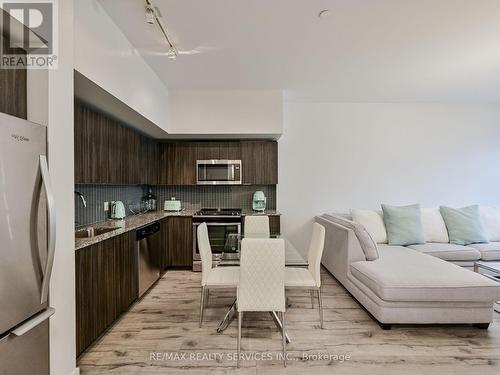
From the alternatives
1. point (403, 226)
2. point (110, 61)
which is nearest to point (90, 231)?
point (110, 61)

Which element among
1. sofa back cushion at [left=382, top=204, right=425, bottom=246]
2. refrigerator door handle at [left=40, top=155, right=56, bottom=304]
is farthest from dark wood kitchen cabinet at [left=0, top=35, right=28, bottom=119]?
sofa back cushion at [left=382, top=204, right=425, bottom=246]

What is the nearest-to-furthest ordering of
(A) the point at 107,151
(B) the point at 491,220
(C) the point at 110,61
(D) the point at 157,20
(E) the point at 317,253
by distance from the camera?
1. (D) the point at 157,20
2. (C) the point at 110,61
3. (E) the point at 317,253
4. (A) the point at 107,151
5. (B) the point at 491,220

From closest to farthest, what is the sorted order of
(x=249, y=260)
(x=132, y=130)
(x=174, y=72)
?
1. (x=249, y=260)
2. (x=174, y=72)
3. (x=132, y=130)

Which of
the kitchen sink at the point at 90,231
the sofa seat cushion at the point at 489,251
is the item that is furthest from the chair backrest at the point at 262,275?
the sofa seat cushion at the point at 489,251

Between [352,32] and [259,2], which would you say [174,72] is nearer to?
[259,2]

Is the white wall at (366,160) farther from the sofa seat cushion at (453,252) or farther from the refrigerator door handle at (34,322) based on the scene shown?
the refrigerator door handle at (34,322)

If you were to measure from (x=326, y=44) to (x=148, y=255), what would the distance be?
9.99 feet

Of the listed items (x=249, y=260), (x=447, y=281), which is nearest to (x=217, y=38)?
(x=249, y=260)

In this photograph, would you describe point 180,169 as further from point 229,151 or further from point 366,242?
point 366,242

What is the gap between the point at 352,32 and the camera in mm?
2457

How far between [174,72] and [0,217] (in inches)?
104

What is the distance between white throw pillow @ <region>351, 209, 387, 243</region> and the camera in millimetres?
3883

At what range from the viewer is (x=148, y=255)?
3189mm

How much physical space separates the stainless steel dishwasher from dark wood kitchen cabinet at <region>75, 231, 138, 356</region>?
14 centimetres
